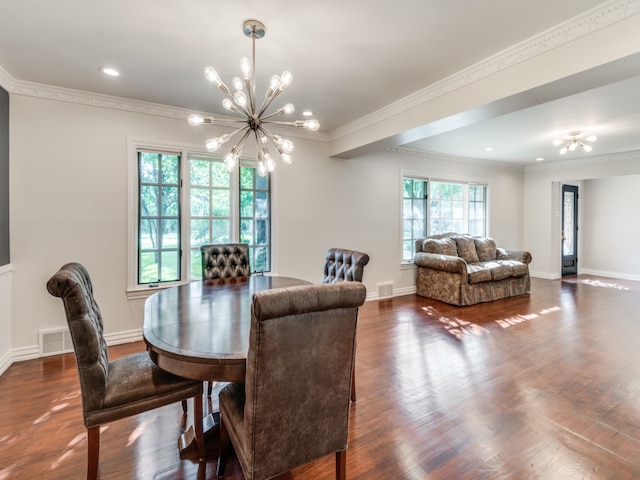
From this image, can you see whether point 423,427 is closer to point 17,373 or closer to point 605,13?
point 605,13

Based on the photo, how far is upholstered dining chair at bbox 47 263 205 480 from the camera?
138 centimetres

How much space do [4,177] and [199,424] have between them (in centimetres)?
292

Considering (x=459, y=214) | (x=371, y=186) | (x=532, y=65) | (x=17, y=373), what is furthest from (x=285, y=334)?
(x=459, y=214)

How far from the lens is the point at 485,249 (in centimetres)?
596

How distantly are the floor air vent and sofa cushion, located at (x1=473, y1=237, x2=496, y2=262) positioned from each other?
6241mm

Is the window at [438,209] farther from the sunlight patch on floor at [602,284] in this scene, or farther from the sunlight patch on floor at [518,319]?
the sunlight patch on floor at [602,284]

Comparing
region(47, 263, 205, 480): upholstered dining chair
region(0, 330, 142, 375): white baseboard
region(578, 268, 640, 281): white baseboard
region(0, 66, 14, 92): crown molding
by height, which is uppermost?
region(0, 66, 14, 92): crown molding

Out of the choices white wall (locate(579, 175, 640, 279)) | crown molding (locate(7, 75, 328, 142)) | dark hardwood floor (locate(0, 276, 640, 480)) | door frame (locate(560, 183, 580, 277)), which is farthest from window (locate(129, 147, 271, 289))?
white wall (locate(579, 175, 640, 279))

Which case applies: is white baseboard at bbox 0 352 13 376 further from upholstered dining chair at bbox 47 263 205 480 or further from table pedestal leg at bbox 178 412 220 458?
table pedestal leg at bbox 178 412 220 458

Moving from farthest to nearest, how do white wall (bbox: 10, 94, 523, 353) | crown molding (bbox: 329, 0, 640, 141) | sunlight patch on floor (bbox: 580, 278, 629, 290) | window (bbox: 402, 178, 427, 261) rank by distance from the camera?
sunlight patch on floor (bbox: 580, 278, 629, 290) < window (bbox: 402, 178, 427, 261) < white wall (bbox: 10, 94, 523, 353) < crown molding (bbox: 329, 0, 640, 141)

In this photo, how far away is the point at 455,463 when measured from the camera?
1.70 m

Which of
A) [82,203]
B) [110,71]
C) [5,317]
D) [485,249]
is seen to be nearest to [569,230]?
[485,249]

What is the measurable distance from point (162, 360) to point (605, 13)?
10.4ft

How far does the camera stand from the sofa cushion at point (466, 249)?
18.5ft
